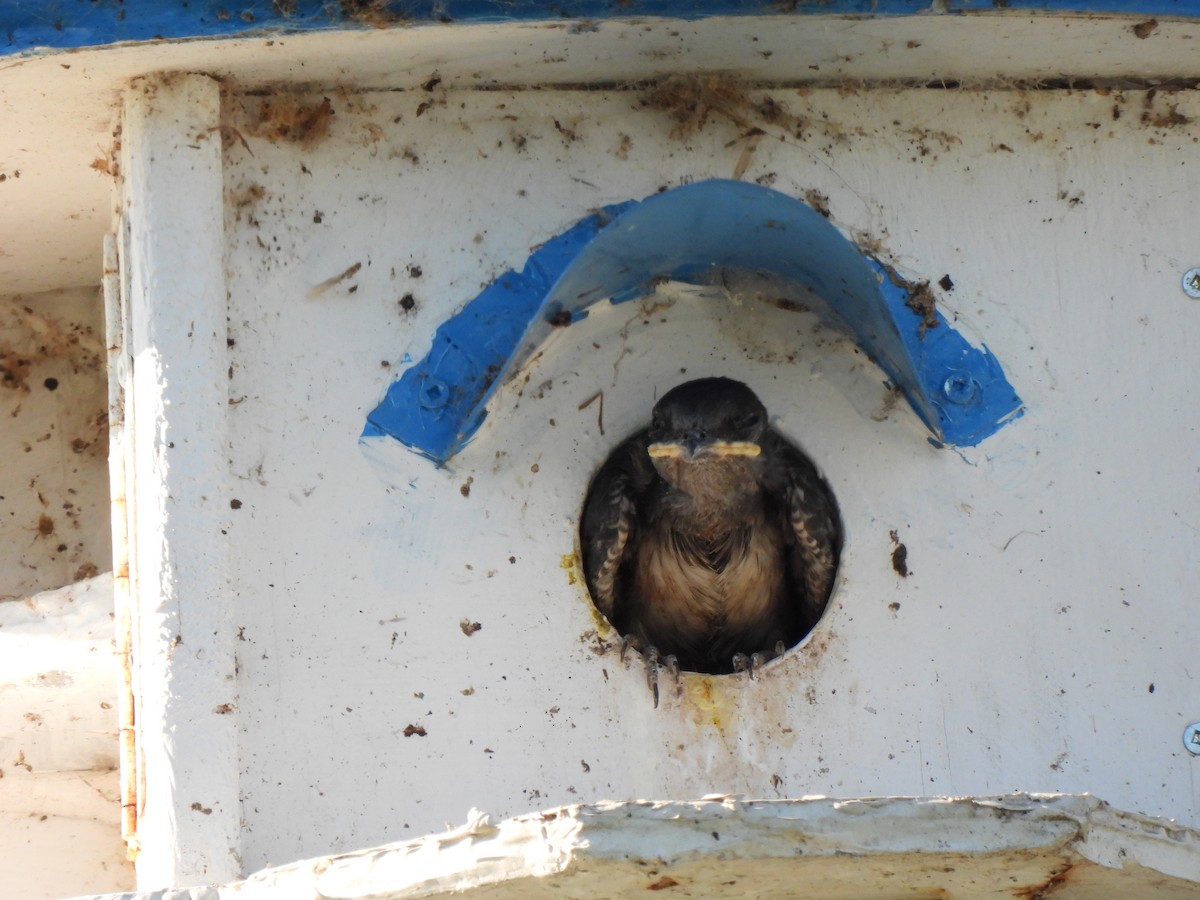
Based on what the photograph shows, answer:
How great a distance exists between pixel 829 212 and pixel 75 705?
2300mm

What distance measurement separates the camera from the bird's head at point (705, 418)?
14.9 ft

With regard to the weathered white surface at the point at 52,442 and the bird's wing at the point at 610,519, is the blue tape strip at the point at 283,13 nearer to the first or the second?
the bird's wing at the point at 610,519

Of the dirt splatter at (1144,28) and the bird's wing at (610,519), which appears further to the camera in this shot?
the bird's wing at (610,519)

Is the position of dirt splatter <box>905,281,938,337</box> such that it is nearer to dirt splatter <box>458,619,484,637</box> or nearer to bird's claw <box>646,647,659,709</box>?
bird's claw <box>646,647,659,709</box>

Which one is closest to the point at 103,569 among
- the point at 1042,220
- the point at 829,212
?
the point at 829,212

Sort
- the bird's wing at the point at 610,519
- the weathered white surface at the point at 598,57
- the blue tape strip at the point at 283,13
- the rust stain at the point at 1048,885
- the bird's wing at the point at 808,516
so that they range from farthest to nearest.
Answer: the bird's wing at the point at 610,519
the bird's wing at the point at 808,516
the weathered white surface at the point at 598,57
the blue tape strip at the point at 283,13
the rust stain at the point at 1048,885

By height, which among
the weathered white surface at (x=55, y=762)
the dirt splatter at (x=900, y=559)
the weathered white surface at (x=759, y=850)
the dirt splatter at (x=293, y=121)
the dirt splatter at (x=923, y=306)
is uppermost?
the dirt splatter at (x=293, y=121)

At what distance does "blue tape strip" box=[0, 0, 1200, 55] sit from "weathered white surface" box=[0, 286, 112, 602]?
1846 mm

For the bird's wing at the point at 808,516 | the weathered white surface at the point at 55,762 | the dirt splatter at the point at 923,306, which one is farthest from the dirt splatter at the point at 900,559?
the weathered white surface at the point at 55,762

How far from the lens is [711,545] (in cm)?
524

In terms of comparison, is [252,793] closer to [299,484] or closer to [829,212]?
[299,484]

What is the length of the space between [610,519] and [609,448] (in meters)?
0.34

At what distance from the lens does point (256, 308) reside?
4.23 meters

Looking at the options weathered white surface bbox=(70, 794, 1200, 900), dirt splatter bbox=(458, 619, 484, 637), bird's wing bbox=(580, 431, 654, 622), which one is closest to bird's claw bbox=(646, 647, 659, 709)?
dirt splatter bbox=(458, 619, 484, 637)
